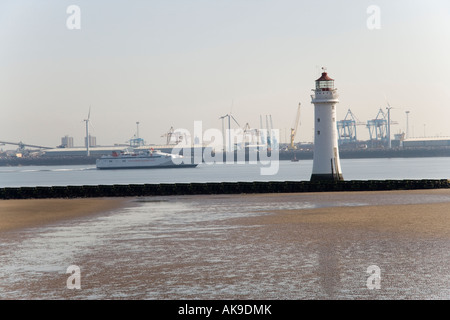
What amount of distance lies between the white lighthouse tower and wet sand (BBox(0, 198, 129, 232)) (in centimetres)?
1888

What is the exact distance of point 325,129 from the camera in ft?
202

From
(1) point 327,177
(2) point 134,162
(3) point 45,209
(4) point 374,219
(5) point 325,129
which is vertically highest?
(5) point 325,129

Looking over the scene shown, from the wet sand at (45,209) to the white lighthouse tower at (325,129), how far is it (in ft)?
62.0

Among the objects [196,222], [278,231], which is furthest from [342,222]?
[196,222]

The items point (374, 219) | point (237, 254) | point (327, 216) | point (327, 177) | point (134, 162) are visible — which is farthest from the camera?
point (134, 162)

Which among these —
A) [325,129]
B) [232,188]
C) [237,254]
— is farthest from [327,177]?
[237,254]

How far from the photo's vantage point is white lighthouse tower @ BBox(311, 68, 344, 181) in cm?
6181

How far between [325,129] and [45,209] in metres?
27.0

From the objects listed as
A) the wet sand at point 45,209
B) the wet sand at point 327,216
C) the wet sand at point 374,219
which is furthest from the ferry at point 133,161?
the wet sand at point 374,219

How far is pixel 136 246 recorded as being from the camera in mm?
26938

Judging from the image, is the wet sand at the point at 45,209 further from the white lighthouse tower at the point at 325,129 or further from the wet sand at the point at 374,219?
the white lighthouse tower at the point at 325,129

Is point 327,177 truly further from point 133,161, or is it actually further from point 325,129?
point 133,161

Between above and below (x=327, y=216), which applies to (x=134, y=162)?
below

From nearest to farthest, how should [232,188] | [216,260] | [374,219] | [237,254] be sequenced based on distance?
1. [216,260]
2. [237,254]
3. [374,219]
4. [232,188]
